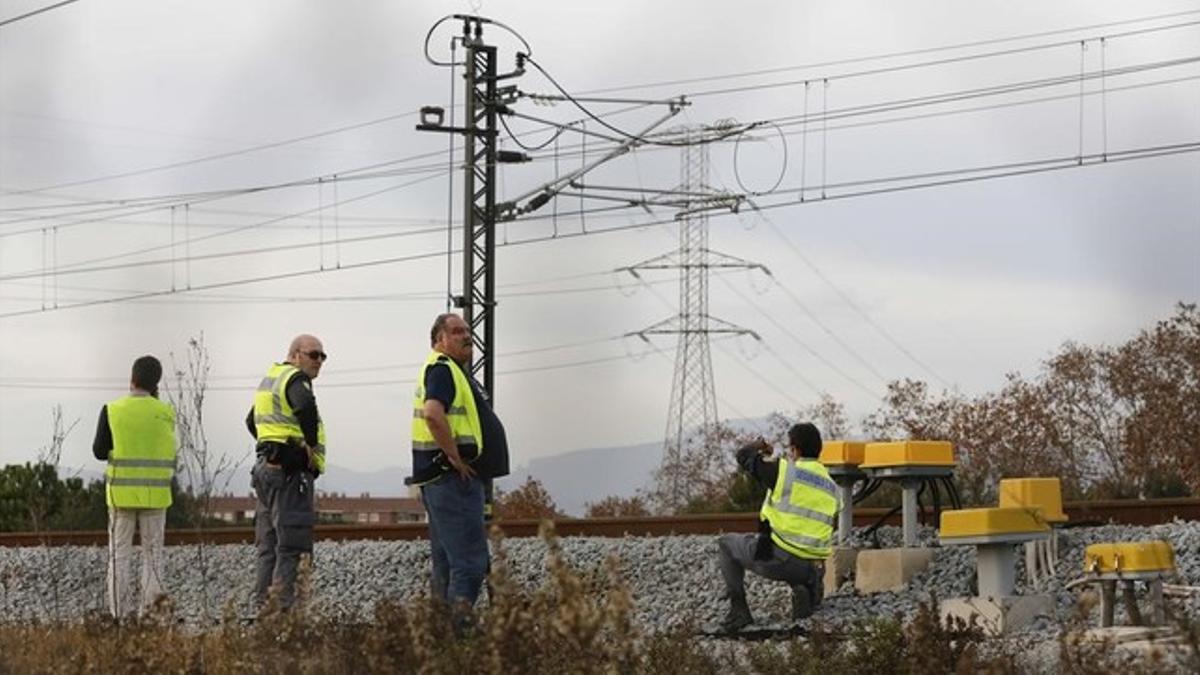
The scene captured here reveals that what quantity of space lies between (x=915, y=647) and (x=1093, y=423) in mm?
36491

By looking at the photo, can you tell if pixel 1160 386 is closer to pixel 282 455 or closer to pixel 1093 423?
A: pixel 1093 423

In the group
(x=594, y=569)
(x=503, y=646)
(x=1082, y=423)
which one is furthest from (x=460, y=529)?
(x=1082, y=423)

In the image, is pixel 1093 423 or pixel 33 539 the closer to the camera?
Result: pixel 33 539

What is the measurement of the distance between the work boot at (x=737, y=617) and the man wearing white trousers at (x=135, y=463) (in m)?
3.66

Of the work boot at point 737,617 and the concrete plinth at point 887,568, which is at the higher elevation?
the concrete plinth at point 887,568

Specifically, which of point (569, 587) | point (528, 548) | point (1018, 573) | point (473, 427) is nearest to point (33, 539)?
point (528, 548)

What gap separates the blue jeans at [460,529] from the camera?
38.3ft

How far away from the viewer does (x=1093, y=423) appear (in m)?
44.4

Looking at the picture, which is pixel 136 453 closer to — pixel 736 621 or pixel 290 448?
pixel 290 448

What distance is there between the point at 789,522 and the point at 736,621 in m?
0.73

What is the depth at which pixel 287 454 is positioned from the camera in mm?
13109

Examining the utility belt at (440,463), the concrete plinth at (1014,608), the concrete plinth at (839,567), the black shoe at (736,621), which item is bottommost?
the black shoe at (736,621)

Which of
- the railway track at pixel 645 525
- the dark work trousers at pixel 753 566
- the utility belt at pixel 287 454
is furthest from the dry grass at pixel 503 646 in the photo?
the railway track at pixel 645 525

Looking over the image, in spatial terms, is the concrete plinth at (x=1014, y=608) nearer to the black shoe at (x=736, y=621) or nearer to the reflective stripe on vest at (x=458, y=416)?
the black shoe at (x=736, y=621)
